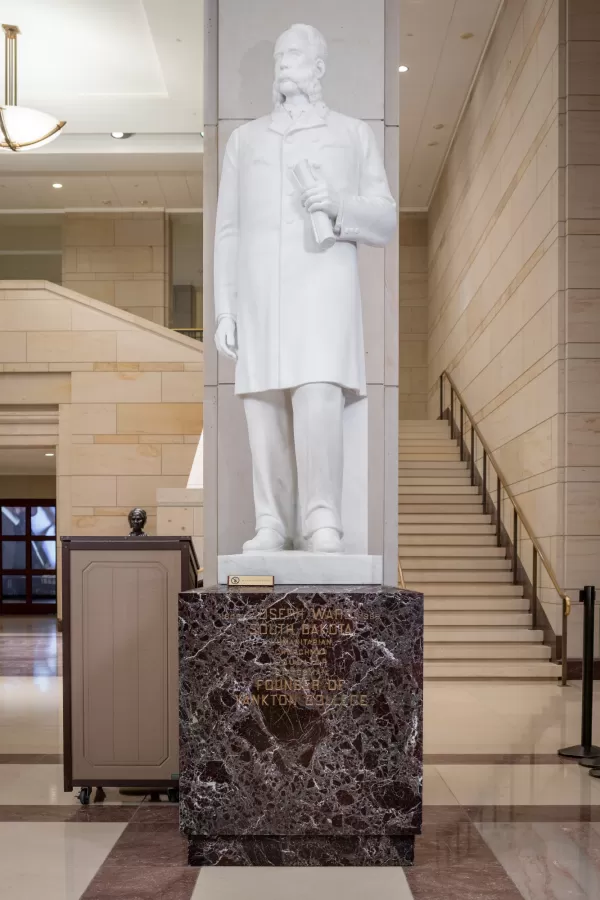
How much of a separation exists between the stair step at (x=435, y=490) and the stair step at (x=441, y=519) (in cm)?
77

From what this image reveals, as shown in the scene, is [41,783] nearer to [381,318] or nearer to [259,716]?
[259,716]

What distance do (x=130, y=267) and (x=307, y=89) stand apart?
1627 cm

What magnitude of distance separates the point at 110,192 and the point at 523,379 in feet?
34.9

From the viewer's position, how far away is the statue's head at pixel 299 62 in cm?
429

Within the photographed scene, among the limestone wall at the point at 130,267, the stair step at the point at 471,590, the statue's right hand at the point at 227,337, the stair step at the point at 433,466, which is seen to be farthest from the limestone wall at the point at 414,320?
the statue's right hand at the point at 227,337

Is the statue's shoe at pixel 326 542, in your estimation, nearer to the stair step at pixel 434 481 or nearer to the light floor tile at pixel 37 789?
the light floor tile at pixel 37 789

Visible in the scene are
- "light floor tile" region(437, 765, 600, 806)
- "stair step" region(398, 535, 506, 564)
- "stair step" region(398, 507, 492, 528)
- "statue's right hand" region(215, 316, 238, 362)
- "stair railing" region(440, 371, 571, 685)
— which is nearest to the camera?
"statue's right hand" region(215, 316, 238, 362)

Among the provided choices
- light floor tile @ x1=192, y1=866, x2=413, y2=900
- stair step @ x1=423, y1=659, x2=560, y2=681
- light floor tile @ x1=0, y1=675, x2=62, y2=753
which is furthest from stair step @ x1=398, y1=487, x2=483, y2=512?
light floor tile @ x1=192, y1=866, x2=413, y2=900

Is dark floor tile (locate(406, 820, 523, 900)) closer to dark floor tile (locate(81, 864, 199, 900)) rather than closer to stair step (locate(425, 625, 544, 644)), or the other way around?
dark floor tile (locate(81, 864, 199, 900))

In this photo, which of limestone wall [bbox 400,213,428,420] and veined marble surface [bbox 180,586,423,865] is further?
limestone wall [bbox 400,213,428,420]

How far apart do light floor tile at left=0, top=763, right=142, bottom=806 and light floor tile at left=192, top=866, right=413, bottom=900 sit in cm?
121

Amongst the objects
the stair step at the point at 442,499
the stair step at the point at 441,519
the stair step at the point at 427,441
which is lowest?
the stair step at the point at 441,519

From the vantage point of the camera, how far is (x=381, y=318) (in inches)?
208

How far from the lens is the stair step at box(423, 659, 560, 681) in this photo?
9.39 m
